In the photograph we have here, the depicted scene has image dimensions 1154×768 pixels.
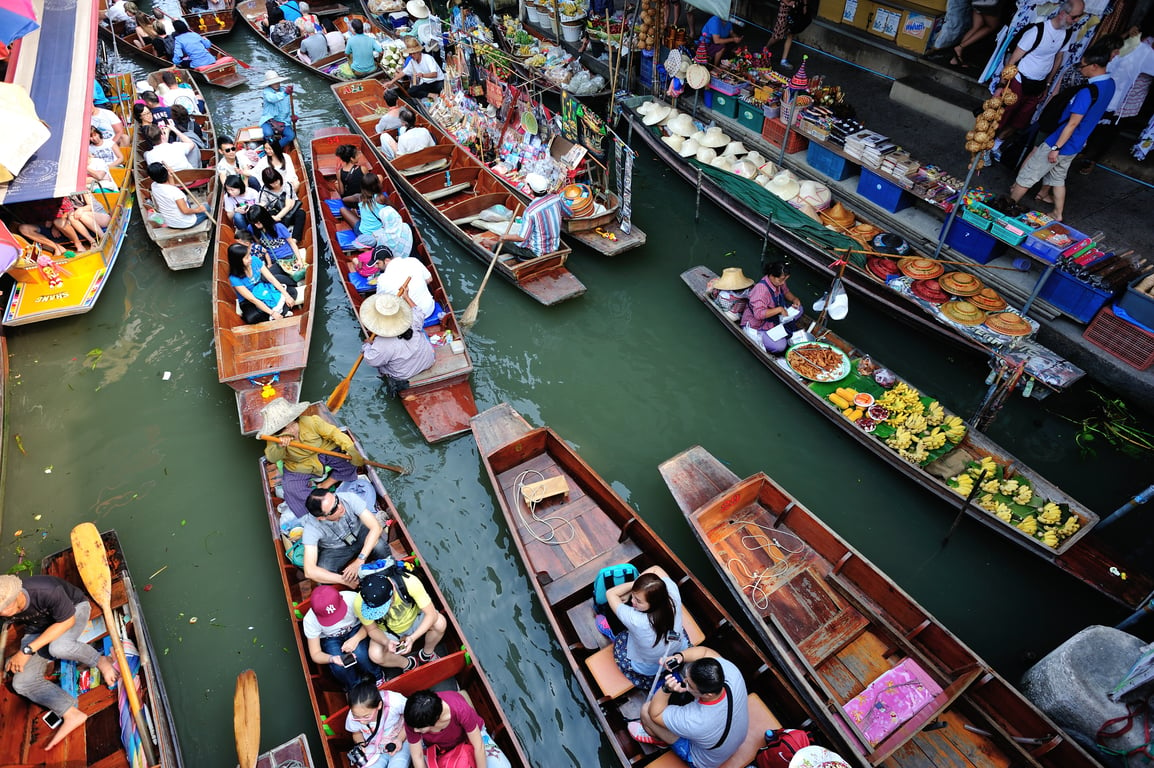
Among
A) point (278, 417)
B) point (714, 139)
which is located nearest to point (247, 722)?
point (278, 417)

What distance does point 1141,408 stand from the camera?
8164 mm

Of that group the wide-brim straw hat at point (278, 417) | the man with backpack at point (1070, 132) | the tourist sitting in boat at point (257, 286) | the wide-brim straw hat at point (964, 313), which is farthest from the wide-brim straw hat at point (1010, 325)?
the tourist sitting in boat at point (257, 286)

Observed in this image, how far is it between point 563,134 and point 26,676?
409 inches

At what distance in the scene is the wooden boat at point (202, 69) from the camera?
16.5 metres

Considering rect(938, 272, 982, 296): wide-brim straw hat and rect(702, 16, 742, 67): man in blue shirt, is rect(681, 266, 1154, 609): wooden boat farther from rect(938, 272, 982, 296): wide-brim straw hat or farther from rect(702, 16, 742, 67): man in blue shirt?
rect(702, 16, 742, 67): man in blue shirt

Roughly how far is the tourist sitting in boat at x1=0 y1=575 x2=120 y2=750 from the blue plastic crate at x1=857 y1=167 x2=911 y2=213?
12.2m

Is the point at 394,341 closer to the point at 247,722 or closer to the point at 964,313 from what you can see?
the point at 247,722

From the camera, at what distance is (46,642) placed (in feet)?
17.9

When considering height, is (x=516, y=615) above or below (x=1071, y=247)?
Result: below

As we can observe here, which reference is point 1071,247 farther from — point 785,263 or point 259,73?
point 259,73

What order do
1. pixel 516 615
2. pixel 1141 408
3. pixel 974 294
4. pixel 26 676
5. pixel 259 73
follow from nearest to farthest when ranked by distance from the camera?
pixel 26 676
pixel 516 615
pixel 1141 408
pixel 974 294
pixel 259 73

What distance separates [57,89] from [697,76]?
1151cm

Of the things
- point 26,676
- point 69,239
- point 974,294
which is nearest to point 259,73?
point 69,239

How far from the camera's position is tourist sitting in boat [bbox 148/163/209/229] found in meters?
10.1
